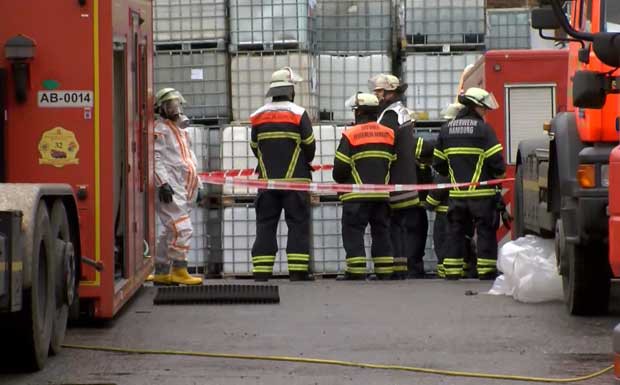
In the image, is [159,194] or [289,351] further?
[159,194]

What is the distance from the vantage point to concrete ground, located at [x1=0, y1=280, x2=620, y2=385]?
8602 millimetres

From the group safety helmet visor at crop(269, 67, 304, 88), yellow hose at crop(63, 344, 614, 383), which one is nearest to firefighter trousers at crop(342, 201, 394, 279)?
safety helmet visor at crop(269, 67, 304, 88)

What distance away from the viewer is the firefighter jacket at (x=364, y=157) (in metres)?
15.5

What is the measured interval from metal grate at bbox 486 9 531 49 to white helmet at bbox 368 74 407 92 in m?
2.88

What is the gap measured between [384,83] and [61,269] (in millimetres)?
7811

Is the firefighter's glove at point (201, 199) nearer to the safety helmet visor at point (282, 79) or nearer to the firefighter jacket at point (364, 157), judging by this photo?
the firefighter jacket at point (364, 157)

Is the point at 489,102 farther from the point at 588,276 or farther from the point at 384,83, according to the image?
the point at 588,276

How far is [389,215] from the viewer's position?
1588 cm

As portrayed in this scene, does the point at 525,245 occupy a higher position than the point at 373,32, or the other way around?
the point at 373,32

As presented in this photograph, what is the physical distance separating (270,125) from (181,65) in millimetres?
2831

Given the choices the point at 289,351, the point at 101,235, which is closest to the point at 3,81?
the point at 101,235

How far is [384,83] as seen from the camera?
53.9 feet

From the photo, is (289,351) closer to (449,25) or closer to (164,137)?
(164,137)

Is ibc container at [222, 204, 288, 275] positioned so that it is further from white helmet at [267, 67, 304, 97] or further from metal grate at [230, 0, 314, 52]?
white helmet at [267, 67, 304, 97]
